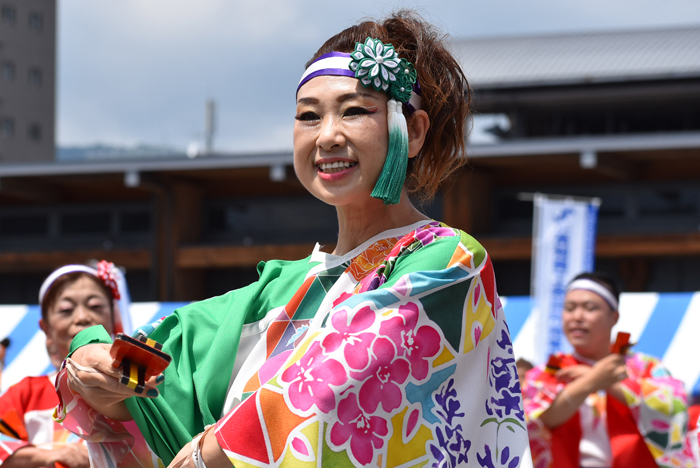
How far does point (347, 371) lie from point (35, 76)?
31.7 m

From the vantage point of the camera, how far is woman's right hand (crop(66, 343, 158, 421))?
4.36 feet

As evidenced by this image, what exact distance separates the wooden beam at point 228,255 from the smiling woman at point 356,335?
8.35 metres

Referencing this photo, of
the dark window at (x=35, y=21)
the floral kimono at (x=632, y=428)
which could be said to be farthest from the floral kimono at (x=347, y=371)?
the dark window at (x=35, y=21)

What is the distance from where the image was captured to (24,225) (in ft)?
38.6

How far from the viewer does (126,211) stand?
1134 centimetres

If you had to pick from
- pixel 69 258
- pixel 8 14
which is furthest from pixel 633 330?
pixel 8 14

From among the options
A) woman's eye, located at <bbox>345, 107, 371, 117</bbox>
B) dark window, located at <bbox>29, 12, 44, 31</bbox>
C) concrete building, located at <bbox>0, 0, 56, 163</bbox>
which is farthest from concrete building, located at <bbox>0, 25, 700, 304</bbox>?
dark window, located at <bbox>29, 12, 44, 31</bbox>

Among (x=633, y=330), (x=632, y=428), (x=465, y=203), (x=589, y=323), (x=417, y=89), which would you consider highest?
(x=417, y=89)

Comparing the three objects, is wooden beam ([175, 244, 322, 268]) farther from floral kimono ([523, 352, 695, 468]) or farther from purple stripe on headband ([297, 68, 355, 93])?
purple stripe on headband ([297, 68, 355, 93])

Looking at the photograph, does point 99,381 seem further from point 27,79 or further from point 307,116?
point 27,79

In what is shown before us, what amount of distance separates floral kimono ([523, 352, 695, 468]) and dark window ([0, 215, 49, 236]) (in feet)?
31.7

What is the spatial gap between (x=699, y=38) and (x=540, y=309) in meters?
8.07

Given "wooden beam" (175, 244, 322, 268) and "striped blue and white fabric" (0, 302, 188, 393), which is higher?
"wooden beam" (175, 244, 322, 268)

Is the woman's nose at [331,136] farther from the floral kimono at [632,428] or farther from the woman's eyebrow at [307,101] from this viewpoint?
the floral kimono at [632,428]
